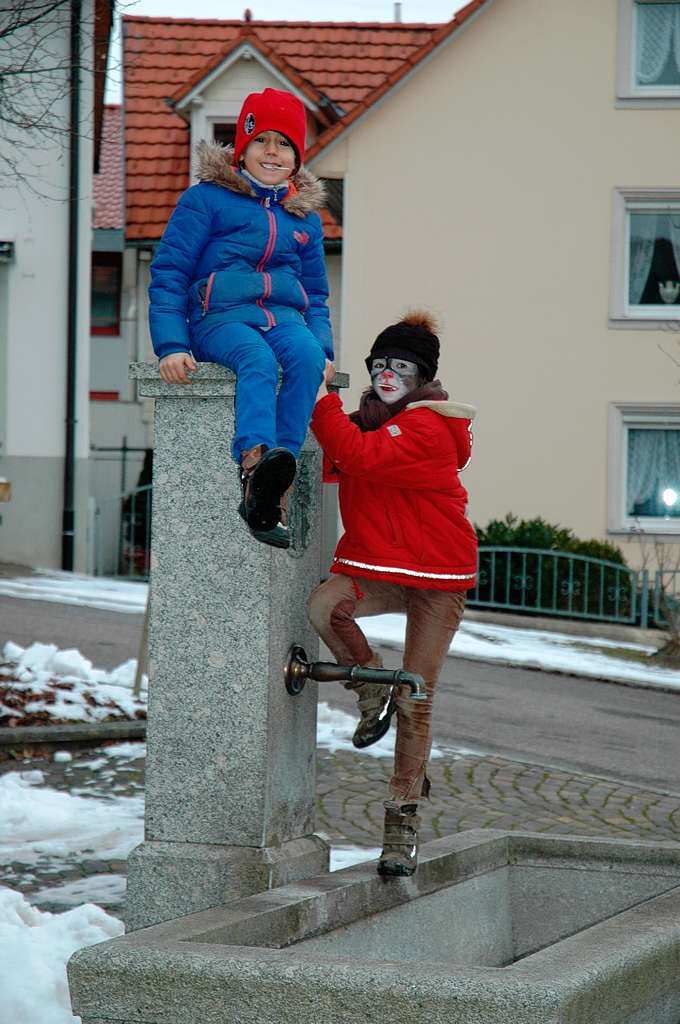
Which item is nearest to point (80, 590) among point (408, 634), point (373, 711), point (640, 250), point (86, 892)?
point (640, 250)

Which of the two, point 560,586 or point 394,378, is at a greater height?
point 394,378

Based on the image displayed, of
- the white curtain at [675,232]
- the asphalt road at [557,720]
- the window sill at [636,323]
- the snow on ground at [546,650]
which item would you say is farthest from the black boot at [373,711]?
the white curtain at [675,232]

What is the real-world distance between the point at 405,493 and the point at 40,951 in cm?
177

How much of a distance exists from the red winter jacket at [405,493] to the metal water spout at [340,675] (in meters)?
0.32

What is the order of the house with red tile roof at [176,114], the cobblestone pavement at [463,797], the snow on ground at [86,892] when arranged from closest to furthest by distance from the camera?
the snow on ground at [86,892] < the cobblestone pavement at [463,797] < the house with red tile roof at [176,114]

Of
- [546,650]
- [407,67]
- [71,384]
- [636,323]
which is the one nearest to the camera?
[546,650]

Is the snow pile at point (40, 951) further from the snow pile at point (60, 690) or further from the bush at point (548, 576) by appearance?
the bush at point (548, 576)

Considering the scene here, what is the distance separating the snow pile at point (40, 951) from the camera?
3959 millimetres

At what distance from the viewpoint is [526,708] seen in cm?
1073

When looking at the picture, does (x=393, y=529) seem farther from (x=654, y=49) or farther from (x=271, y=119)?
(x=654, y=49)

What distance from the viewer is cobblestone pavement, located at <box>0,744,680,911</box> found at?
6.70 m

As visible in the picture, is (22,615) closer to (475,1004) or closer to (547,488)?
(547,488)

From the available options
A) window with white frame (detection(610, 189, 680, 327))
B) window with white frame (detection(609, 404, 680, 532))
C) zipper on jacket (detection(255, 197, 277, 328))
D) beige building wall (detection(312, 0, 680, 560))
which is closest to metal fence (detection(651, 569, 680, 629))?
window with white frame (detection(609, 404, 680, 532))

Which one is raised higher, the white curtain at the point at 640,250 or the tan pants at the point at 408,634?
the white curtain at the point at 640,250
